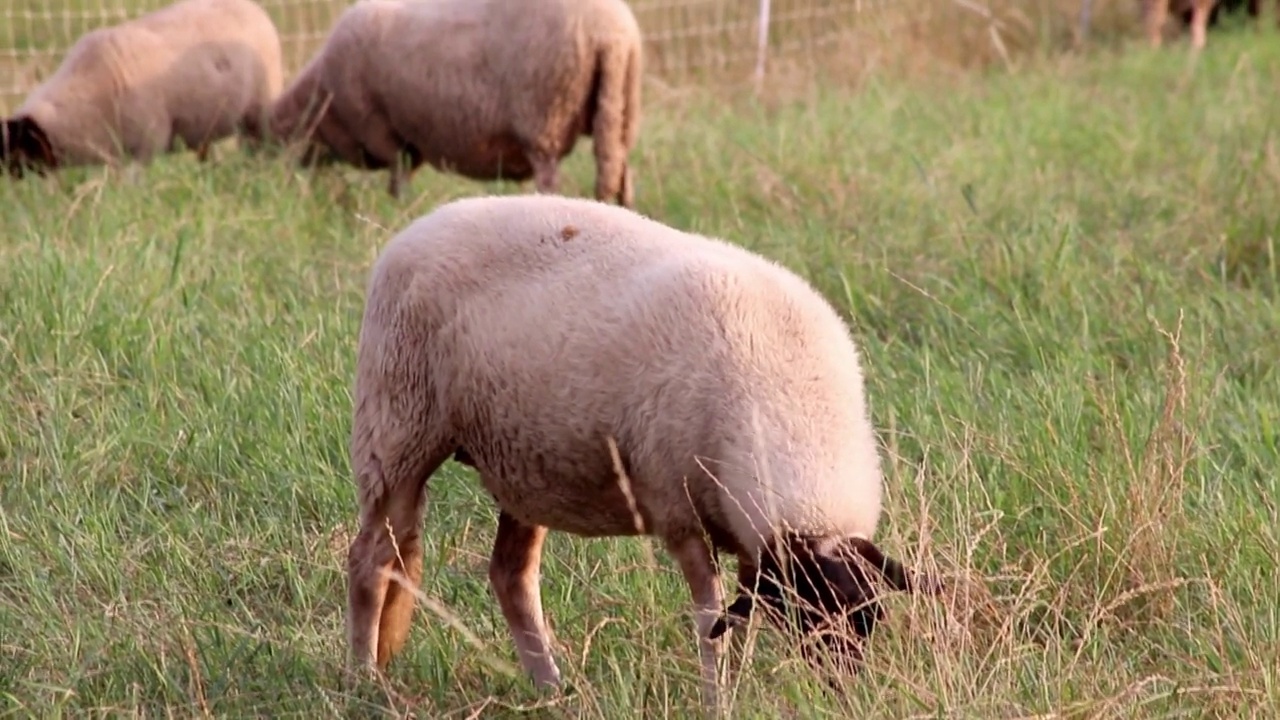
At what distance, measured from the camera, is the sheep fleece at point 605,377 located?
3.01 meters

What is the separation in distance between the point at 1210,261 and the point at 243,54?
4.65 meters

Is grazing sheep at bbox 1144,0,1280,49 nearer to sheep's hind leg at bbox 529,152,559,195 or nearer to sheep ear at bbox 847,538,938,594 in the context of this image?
sheep's hind leg at bbox 529,152,559,195

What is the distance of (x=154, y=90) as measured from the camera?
8070 mm

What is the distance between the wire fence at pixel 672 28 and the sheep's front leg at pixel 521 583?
6.77 m

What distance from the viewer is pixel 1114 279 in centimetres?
570

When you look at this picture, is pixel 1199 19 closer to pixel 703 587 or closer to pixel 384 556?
pixel 384 556

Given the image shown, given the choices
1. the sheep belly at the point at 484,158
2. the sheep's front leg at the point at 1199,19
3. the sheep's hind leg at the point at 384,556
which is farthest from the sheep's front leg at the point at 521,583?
the sheep's front leg at the point at 1199,19

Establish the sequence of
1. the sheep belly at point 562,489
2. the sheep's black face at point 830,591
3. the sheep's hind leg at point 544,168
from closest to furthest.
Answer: the sheep's black face at point 830,591
the sheep belly at point 562,489
the sheep's hind leg at point 544,168

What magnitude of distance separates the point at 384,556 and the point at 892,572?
1125 millimetres

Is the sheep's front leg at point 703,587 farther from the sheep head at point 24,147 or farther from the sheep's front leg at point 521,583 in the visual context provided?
the sheep head at point 24,147

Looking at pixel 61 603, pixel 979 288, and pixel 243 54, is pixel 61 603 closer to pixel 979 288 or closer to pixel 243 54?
pixel 979 288

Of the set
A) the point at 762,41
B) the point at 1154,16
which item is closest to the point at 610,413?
the point at 762,41

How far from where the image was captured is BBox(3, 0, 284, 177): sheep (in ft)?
25.1

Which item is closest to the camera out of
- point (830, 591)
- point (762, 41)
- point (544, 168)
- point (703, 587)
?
point (830, 591)
